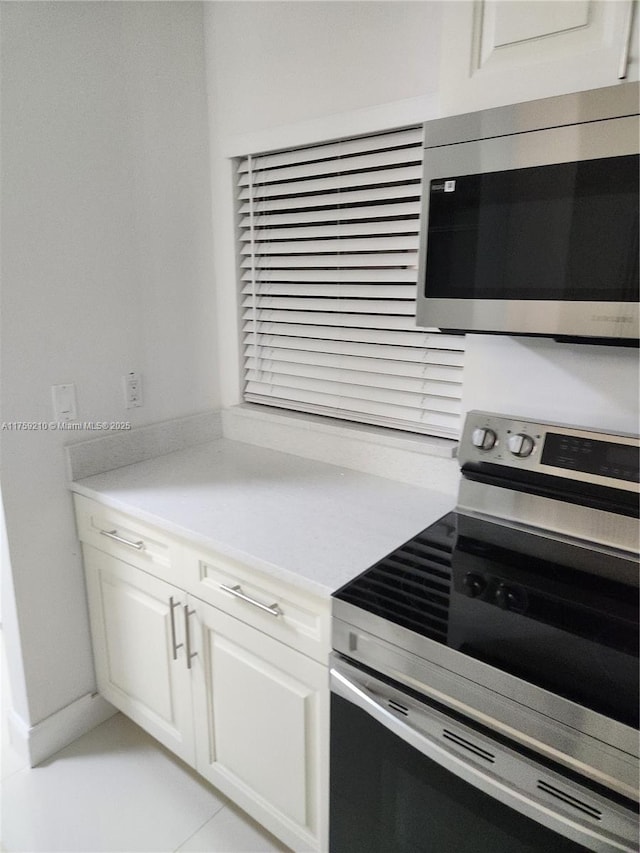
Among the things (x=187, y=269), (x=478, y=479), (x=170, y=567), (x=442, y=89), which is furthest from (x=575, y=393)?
(x=187, y=269)

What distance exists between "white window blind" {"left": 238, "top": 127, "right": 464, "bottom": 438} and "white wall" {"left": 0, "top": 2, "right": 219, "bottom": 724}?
25cm

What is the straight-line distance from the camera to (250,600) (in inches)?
49.9

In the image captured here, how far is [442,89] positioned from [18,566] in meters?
1.70

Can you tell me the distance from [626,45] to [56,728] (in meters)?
2.33

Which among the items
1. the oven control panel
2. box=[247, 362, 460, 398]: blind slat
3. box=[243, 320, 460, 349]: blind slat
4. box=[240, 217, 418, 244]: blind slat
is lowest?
the oven control panel

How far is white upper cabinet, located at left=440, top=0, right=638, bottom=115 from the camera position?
99 cm

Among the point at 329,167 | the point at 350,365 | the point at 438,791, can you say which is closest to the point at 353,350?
the point at 350,365

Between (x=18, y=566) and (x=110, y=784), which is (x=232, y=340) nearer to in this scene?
(x=18, y=566)

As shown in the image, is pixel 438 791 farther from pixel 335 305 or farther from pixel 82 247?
pixel 82 247

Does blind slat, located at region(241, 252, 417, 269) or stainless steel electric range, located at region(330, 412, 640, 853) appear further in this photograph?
blind slat, located at region(241, 252, 417, 269)

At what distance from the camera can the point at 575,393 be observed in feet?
4.05

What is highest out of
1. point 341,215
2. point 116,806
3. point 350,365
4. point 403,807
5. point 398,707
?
point 341,215

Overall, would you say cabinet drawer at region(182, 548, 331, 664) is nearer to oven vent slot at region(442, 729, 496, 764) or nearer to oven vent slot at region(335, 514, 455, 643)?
oven vent slot at region(335, 514, 455, 643)

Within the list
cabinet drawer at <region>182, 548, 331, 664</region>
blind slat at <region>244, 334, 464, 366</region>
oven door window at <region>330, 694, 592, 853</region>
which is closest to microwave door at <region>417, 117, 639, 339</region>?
blind slat at <region>244, 334, 464, 366</region>
